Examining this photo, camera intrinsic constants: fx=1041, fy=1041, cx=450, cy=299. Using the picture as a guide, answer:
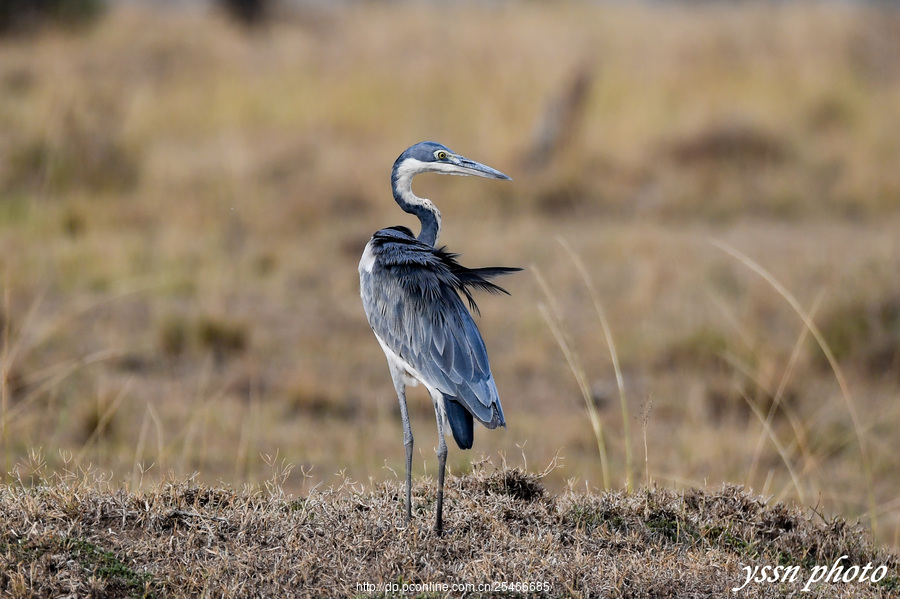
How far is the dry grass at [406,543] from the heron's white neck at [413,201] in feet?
3.22

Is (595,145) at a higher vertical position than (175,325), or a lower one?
higher

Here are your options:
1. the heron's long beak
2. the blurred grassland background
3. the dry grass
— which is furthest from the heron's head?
the dry grass

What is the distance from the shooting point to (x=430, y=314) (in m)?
3.62

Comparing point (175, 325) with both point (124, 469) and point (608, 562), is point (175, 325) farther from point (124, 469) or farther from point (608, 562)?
point (608, 562)

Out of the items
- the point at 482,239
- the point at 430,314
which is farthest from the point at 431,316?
the point at 482,239

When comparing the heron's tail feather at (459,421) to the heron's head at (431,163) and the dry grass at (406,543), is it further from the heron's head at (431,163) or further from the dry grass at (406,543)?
the heron's head at (431,163)

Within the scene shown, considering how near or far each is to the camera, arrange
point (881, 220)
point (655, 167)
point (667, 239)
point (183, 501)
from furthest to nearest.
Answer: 1. point (655, 167)
2. point (881, 220)
3. point (667, 239)
4. point (183, 501)

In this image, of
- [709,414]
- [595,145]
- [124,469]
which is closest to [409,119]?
[595,145]

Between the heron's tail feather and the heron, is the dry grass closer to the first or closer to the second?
the heron

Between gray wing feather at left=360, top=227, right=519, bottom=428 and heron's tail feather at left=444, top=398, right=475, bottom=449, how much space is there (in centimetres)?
5

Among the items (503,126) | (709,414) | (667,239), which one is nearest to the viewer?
(709,414)

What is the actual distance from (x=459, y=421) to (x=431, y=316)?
0.39 meters

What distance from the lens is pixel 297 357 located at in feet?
26.3

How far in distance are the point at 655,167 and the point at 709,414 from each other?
5521mm
